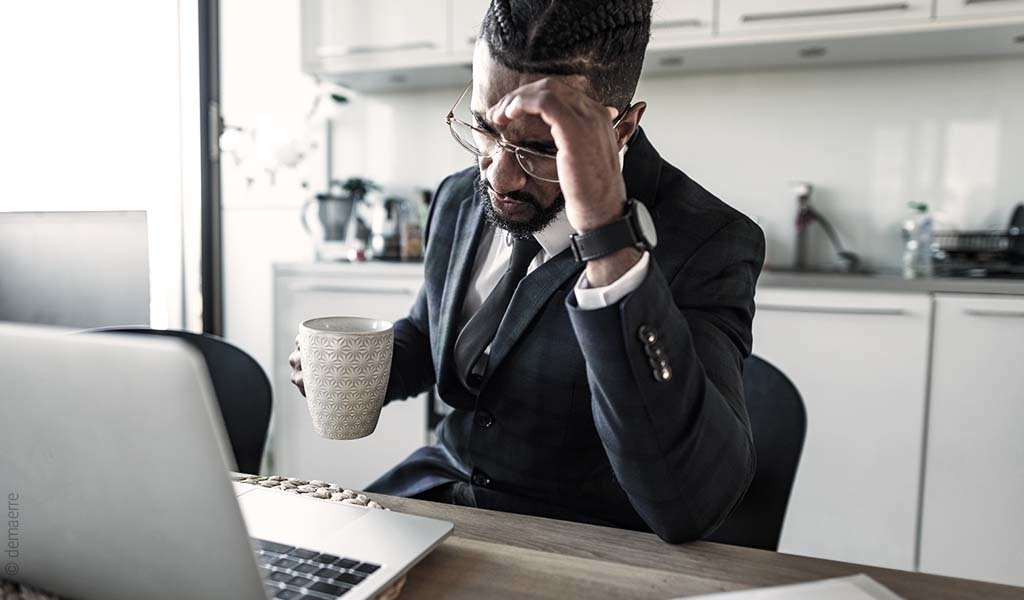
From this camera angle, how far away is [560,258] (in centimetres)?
101

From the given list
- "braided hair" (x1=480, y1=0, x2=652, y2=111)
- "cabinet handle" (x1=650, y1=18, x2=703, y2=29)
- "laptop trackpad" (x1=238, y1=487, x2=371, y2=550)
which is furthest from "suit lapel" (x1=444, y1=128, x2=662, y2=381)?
"cabinet handle" (x1=650, y1=18, x2=703, y2=29)

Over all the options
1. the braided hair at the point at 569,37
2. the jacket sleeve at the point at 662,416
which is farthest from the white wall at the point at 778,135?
the jacket sleeve at the point at 662,416

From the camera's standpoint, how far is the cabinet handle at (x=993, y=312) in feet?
6.51

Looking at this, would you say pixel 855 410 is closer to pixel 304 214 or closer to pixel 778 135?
pixel 778 135

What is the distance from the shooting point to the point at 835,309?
213cm

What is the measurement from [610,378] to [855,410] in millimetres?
1696

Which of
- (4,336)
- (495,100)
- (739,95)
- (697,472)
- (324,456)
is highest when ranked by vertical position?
(739,95)

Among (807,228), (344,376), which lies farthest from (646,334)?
(807,228)

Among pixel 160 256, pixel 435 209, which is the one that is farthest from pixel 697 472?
pixel 160 256

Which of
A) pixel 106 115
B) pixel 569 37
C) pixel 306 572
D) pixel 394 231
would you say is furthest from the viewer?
pixel 394 231

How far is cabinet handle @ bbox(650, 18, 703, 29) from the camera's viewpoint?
2389mm

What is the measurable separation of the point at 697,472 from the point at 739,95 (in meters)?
2.29

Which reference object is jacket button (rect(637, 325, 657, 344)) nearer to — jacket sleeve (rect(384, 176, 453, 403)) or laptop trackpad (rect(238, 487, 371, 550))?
laptop trackpad (rect(238, 487, 371, 550))

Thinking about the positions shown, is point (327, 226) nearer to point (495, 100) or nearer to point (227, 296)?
point (227, 296)
